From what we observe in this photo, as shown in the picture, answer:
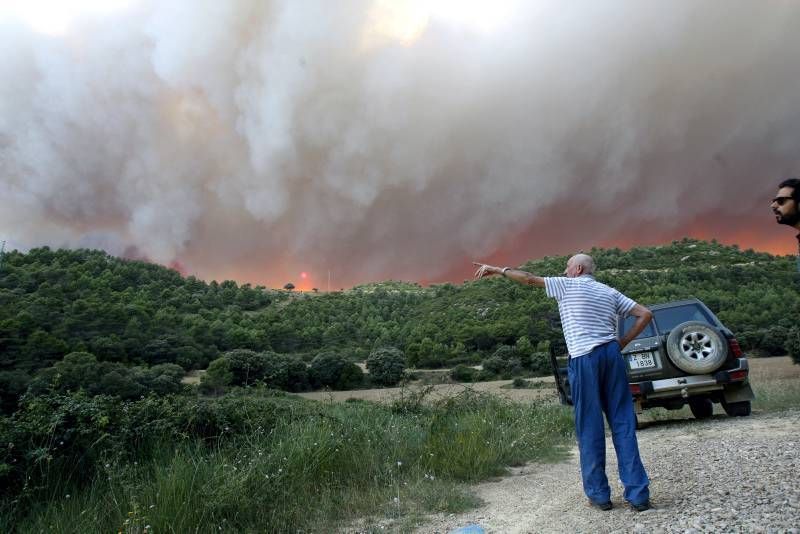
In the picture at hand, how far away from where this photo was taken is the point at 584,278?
165 inches

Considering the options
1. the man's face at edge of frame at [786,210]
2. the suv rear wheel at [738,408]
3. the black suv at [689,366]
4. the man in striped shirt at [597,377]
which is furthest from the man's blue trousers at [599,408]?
the suv rear wheel at [738,408]

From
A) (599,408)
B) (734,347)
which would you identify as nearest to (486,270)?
(599,408)

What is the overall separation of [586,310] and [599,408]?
776mm

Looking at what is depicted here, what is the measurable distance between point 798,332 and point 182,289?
9537cm

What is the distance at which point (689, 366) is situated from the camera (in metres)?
7.78

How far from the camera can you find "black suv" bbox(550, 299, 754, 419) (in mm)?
7777

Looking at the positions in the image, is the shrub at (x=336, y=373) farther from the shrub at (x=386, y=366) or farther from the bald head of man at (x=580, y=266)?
the bald head of man at (x=580, y=266)

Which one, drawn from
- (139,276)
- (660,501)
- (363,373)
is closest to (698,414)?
(660,501)

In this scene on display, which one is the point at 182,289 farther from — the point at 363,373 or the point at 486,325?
the point at 486,325

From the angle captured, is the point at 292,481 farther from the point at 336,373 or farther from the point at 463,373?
the point at 336,373

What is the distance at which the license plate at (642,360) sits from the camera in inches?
322

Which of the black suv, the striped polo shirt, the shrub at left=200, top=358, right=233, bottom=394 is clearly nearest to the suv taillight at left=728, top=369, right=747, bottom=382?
the black suv

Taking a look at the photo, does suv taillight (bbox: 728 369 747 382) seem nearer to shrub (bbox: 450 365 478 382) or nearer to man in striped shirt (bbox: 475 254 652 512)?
man in striped shirt (bbox: 475 254 652 512)

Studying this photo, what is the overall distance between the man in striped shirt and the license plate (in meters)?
4.58
